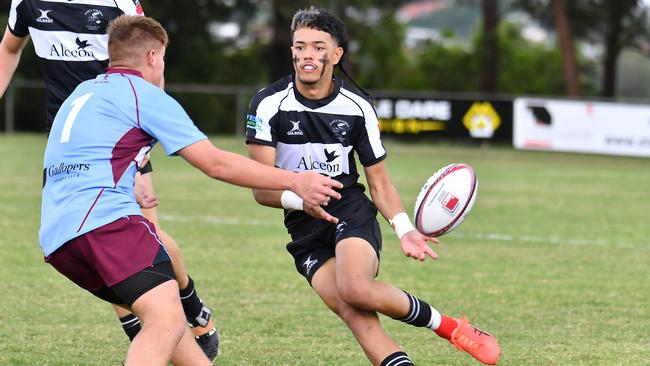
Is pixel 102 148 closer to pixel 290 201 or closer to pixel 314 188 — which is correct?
pixel 314 188

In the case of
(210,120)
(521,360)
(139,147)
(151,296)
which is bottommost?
(210,120)

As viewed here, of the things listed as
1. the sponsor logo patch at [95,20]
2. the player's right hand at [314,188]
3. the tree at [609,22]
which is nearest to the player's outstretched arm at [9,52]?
the sponsor logo patch at [95,20]

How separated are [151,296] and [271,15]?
31.1 meters

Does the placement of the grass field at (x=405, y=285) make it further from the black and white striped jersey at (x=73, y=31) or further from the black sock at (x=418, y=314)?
the black and white striped jersey at (x=73, y=31)

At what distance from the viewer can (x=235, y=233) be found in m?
11.8

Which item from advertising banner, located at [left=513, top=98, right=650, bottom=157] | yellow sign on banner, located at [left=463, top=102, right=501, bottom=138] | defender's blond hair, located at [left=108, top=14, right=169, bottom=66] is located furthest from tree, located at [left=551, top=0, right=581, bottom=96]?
defender's blond hair, located at [left=108, top=14, right=169, bottom=66]

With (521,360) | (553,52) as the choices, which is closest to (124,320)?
(521,360)

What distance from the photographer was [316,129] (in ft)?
19.3

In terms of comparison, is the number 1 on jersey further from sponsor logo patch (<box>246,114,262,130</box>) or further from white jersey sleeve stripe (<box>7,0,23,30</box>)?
white jersey sleeve stripe (<box>7,0,23,30</box>)

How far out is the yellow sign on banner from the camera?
2559 centimetres

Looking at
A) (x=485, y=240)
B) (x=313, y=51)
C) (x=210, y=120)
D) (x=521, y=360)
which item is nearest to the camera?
(x=313, y=51)

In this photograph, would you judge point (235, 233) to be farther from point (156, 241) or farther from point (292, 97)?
point (156, 241)

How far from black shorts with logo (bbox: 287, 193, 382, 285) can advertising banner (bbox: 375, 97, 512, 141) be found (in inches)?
770

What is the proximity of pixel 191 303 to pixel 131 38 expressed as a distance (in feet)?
5.96
